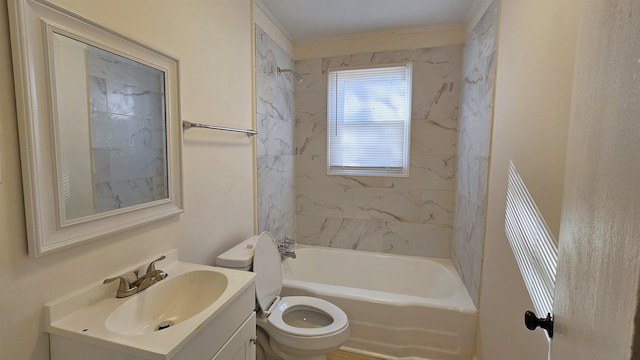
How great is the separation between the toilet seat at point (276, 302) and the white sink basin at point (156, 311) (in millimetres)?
418

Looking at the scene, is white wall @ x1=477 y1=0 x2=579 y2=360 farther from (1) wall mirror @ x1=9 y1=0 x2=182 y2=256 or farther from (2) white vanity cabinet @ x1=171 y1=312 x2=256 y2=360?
(1) wall mirror @ x1=9 y1=0 x2=182 y2=256

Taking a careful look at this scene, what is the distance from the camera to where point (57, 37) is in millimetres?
881

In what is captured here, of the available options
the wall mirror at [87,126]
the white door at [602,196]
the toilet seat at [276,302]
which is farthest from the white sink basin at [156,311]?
the white door at [602,196]

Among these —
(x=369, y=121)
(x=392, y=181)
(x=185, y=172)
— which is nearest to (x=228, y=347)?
(x=185, y=172)

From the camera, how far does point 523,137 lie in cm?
130

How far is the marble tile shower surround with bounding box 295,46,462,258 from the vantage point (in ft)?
8.57

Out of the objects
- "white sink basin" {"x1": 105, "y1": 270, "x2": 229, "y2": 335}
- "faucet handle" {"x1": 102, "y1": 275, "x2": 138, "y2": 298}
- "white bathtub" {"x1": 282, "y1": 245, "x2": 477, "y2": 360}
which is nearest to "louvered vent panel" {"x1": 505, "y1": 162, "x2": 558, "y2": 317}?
"white bathtub" {"x1": 282, "y1": 245, "x2": 477, "y2": 360}

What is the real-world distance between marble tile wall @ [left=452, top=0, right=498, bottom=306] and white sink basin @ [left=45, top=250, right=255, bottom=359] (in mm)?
1549

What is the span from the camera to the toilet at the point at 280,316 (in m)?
1.60

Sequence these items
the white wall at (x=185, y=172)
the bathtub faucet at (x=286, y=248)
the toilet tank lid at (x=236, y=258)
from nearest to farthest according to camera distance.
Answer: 1. the white wall at (x=185, y=172)
2. the toilet tank lid at (x=236, y=258)
3. the bathtub faucet at (x=286, y=248)

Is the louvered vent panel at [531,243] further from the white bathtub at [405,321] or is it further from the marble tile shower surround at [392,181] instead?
the marble tile shower surround at [392,181]

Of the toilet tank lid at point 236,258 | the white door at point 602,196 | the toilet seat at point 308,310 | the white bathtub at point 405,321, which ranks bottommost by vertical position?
the white bathtub at point 405,321

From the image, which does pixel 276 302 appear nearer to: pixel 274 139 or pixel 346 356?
pixel 346 356

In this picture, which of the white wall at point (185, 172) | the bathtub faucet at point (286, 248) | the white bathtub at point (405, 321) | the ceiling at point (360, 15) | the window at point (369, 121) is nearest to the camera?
the white wall at point (185, 172)
